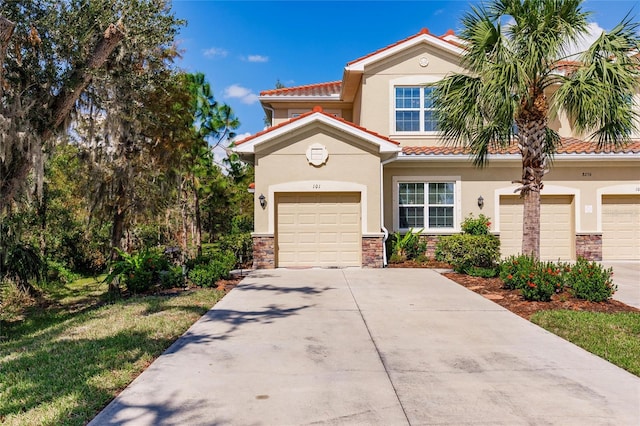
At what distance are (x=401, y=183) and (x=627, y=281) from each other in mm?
6619

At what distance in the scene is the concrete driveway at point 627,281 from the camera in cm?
813

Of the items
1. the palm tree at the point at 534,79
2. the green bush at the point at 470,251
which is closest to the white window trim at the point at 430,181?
the green bush at the point at 470,251

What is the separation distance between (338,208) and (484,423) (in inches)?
366

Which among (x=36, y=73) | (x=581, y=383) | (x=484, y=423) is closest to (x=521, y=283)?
(x=581, y=383)

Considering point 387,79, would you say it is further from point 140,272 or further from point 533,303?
point 140,272

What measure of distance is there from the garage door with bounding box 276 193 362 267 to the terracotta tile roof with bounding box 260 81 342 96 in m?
6.87

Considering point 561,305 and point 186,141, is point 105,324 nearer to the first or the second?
point 186,141

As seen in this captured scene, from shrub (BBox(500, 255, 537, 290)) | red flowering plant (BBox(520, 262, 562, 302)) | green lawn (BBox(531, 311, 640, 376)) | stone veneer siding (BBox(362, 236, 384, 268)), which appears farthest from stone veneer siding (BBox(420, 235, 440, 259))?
green lawn (BBox(531, 311, 640, 376))

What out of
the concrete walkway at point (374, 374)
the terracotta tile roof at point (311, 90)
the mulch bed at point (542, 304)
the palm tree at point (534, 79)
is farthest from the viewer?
the terracotta tile roof at point (311, 90)

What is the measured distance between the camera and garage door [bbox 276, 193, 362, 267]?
12.4m

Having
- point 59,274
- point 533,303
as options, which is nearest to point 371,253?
point 533,303

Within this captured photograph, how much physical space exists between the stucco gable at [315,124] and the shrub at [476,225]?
360 centimetres

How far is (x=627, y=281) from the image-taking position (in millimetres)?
10094

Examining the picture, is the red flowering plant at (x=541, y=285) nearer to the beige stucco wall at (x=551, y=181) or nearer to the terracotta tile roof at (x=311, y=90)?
the beige stucco wall at (x=551, y=181)
